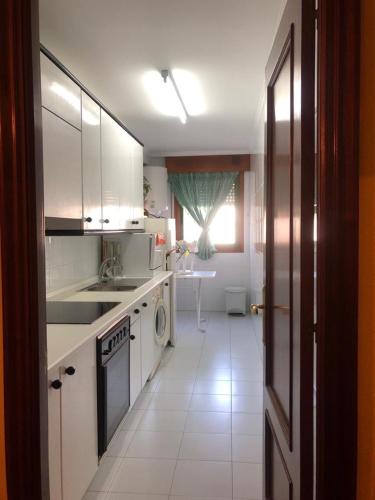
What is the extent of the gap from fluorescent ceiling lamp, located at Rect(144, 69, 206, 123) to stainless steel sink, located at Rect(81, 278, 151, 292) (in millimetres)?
1737

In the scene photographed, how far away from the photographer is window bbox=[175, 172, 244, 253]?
6289 mm

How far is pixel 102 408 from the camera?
2020mm

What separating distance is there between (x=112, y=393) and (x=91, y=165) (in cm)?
145

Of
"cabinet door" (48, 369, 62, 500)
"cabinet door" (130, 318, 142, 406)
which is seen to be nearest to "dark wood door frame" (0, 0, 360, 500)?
"cabinet door" (48, 369, 62, 500)

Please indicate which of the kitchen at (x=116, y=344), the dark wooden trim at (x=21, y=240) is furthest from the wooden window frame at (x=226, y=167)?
the dark wooden trim at (x=21, y=240)

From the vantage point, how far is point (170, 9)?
227cm

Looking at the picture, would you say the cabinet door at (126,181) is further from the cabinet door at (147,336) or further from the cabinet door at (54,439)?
the cabinet door at (54,439)

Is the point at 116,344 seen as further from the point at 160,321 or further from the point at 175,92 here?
the point at 175,92

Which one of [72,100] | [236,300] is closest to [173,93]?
[72,100]

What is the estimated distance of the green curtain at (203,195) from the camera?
624 cm

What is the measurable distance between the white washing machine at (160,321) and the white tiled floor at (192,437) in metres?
0.20

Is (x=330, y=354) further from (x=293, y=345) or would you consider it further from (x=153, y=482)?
(x=153, y=482)

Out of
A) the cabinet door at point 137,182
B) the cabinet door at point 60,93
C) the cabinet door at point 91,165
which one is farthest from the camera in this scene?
the cabinet door at point 137,182

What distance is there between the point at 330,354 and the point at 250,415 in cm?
206
